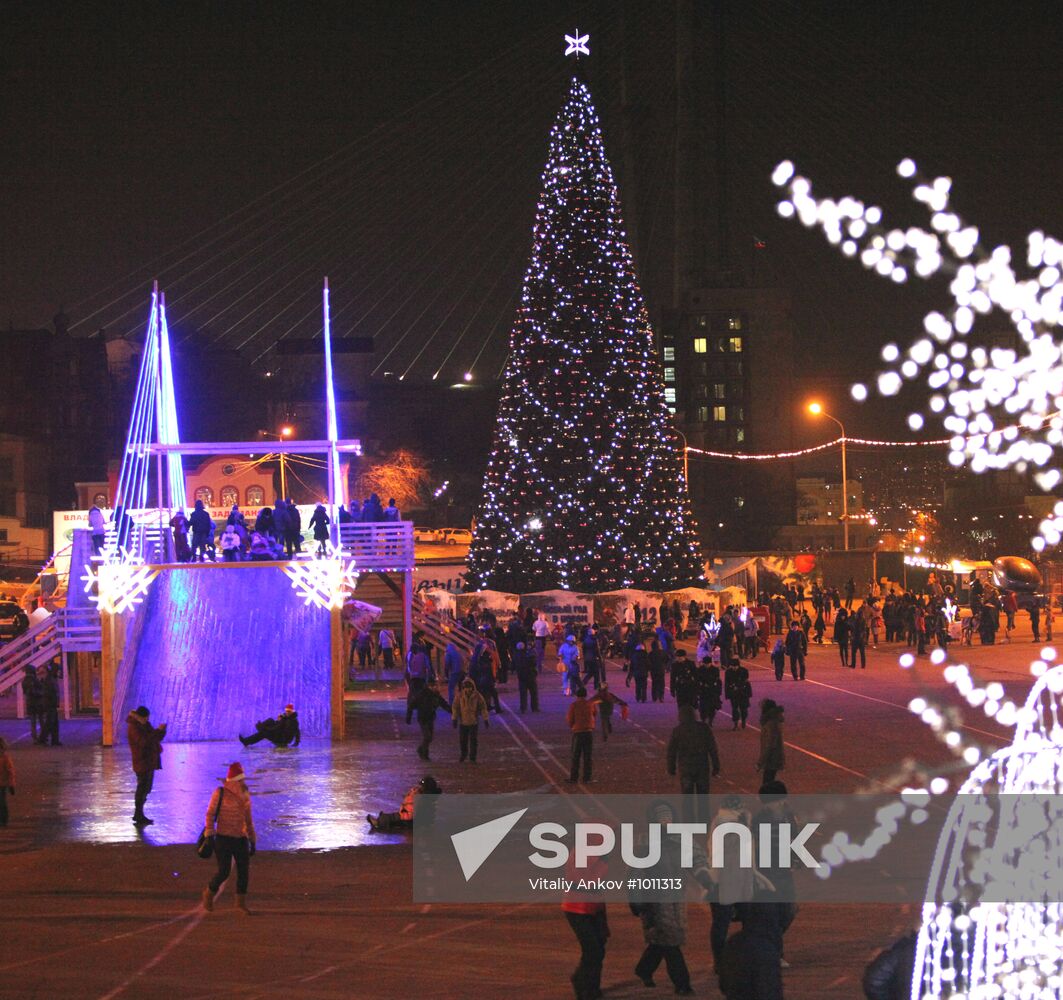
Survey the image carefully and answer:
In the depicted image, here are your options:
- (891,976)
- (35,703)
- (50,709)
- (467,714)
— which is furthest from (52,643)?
(891,976)

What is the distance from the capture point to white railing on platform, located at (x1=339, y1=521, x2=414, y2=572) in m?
30.5

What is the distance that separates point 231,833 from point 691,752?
16.6 ft

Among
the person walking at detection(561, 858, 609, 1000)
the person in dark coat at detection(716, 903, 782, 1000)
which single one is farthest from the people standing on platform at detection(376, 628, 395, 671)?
the person in dark coat at detection(716, 903, 782, 1000)

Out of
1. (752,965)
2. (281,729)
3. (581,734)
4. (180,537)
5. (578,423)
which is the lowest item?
(281,729)

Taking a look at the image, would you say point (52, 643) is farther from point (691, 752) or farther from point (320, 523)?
point (691, 752)

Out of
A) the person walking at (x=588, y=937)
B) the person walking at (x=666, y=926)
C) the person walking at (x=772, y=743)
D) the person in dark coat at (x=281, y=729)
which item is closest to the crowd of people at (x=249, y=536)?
the person in dark coat at (x=281, y=729)

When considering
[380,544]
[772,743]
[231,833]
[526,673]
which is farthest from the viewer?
[380,544]

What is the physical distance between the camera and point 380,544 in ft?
101

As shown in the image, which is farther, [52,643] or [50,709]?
[52,643]

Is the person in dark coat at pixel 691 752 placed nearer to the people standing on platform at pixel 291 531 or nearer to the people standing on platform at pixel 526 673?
the people standing on platform at pixel 526 673

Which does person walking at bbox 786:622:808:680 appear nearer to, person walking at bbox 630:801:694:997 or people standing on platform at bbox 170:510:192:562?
people standing on platform at bbox 170:510:192:562

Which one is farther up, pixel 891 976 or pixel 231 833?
pixel 891 976

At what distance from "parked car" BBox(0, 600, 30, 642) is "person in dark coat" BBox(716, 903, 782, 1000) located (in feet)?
95.3

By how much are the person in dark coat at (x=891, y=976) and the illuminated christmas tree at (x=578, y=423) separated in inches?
1536
